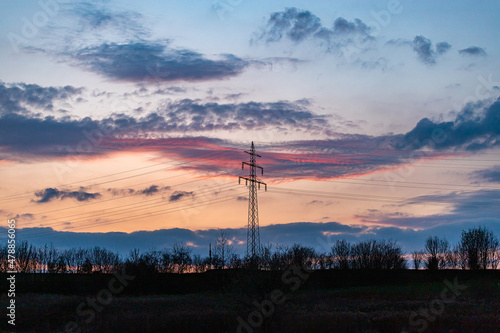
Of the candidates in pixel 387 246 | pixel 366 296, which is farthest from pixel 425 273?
pixel 366 296

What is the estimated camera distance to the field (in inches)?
1405

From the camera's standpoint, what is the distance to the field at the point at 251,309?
35688 millimetres

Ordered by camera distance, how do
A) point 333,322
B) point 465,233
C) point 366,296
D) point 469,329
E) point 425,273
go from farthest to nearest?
point 465,233, point 425,273, point 366,296, point 333,322, point 469,329

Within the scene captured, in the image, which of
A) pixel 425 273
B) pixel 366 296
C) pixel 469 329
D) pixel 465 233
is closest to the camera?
pixel 469 329

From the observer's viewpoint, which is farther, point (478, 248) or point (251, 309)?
point (478, 248)

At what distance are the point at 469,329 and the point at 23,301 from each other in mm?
50993

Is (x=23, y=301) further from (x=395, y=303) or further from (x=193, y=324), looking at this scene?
(x=395, y=303)

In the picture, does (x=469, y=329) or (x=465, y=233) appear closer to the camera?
(x=469, y=329)

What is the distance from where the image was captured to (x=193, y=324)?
4178cm

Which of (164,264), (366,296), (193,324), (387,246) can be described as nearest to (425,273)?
(387,246)

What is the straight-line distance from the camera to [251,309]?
35375 millimetres

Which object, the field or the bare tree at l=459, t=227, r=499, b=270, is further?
the bare tree at l=459, t=227, r=499, b=270

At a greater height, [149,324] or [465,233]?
[465,233]

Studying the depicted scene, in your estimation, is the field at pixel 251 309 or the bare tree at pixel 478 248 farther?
the bare tree at pixel 478 248
